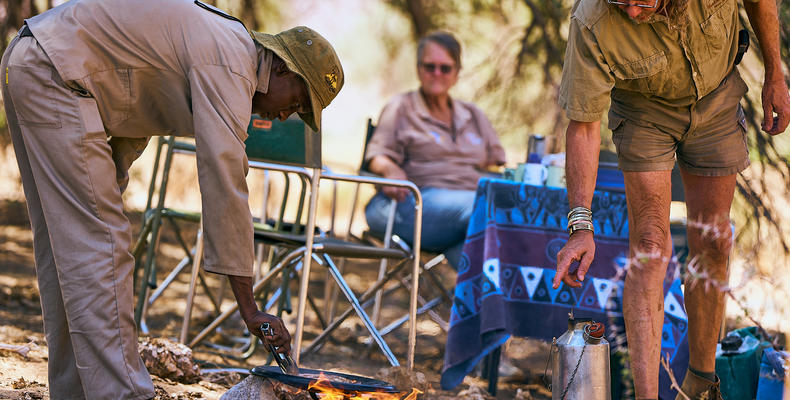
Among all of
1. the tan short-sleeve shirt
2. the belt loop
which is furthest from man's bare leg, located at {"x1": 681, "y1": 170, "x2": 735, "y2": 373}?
the tan short-sleeve shirt

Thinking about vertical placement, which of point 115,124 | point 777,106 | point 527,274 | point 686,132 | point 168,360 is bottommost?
point 168,360

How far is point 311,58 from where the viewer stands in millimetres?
2262

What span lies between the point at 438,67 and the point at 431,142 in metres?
0.46

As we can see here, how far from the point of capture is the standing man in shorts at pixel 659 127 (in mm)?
2377

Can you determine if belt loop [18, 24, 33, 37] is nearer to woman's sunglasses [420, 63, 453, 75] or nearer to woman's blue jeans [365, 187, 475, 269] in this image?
woman's blue jeans [365, 187, 475, 269]

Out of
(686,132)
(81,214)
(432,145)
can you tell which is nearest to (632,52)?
(686,132)

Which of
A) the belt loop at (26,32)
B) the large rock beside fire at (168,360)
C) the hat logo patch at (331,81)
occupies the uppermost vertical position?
the belt loop at (26,32)

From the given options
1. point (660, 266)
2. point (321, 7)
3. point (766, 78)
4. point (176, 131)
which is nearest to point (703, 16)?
point (766, 78)

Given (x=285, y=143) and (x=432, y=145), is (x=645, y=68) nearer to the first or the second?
(x=285, y=143)

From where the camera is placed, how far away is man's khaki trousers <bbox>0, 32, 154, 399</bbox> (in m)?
2.11

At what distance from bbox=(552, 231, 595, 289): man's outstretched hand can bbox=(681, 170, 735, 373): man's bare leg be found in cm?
62

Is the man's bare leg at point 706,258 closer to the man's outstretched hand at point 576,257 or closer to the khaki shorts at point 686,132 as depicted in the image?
the khaki shorts at point 686,132

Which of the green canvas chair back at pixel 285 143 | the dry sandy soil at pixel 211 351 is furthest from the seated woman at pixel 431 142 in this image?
the green canvas chair back at pixel 285 143

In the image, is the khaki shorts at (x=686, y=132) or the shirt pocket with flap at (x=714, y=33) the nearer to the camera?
the shirt pocket with flap at (x=714, y=33)
